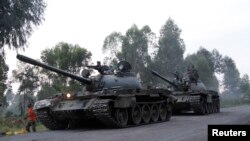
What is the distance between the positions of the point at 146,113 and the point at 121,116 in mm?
2596

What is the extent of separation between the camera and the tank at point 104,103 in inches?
642

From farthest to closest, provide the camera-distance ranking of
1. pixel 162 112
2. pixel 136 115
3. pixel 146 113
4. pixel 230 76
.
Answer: pixel 230 76 < pixel 162 112 < pixel 146 113 < pixel 136 115

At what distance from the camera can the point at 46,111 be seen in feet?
57.1

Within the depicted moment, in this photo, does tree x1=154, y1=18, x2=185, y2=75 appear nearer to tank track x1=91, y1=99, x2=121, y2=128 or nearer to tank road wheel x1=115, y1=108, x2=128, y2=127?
tank road wheel x1=115, y1=108, x2=128, y2=127

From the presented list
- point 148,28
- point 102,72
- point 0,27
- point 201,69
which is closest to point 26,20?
point 0,27

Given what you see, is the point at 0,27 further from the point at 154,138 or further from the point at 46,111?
the point at 154,138

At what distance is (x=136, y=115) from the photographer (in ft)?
61.3

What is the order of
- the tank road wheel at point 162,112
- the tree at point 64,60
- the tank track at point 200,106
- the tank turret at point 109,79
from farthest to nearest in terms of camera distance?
the tree at point 64,60 → the tank track at point 200,106 → the tank road wheel at point 162,112 → the tank turret at point 109,79

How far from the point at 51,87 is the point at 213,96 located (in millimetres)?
16743

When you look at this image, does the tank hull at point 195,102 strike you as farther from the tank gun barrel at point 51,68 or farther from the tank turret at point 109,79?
the tank gun barrel at point 51,68

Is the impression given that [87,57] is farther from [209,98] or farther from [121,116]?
[121,116]

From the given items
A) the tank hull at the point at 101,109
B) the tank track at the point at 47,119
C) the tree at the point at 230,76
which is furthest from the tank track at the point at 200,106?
the tree at the point at 230,76

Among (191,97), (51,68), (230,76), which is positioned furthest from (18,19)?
(230,76)

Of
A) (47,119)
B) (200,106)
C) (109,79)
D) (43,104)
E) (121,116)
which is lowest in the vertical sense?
(47,119)
